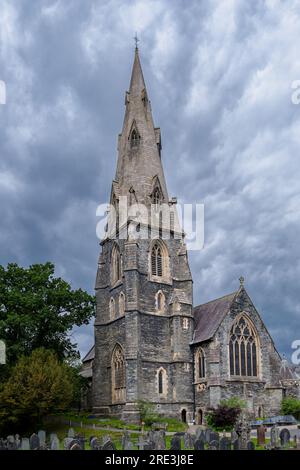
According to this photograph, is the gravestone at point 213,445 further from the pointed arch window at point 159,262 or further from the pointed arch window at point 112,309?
the pointed arch window at point 112,309

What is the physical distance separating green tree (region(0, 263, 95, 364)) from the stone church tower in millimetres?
3301

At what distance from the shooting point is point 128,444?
88.2 ft

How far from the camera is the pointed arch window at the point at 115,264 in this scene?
52312 mm

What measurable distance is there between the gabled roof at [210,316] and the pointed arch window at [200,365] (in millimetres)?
1008

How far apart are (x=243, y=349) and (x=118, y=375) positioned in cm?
1060

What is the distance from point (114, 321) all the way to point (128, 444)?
79.7ft

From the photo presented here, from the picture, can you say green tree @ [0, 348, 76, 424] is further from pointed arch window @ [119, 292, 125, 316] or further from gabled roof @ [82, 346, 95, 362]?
gabled roof @ [82, 346, 95, 362]

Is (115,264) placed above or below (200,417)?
above

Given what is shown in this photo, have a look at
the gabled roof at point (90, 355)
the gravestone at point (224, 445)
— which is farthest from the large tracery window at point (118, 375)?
the gravestone at point (224, 445)

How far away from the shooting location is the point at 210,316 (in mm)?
51281

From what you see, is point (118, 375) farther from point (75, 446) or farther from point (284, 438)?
point (75, 446)

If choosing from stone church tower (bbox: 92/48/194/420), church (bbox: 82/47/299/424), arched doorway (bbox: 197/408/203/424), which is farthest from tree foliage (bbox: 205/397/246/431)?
stone church tower (bbox: 92/48/194/420)

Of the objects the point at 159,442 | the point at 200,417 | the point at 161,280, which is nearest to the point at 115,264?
the point at 161,280
